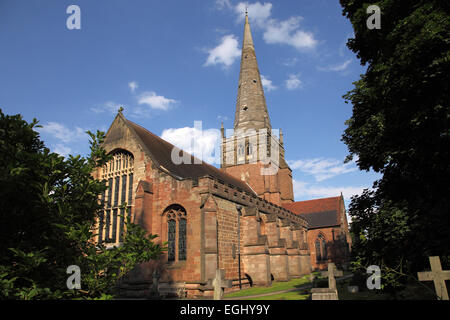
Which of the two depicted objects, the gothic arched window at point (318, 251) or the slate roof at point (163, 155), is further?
the gothic arched window at point (318, 251)

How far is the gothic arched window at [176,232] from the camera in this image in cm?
1952

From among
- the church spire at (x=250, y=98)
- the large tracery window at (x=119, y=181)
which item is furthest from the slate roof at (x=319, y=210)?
the large tracery window at (x=119, y=181)

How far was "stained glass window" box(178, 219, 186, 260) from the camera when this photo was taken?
19.4 meters

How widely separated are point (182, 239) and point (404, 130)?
14451mm

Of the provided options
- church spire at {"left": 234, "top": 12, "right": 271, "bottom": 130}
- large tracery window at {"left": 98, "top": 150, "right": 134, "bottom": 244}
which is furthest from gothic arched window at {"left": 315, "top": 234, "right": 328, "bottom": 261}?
large tracery window at {"left": 98, "top": 150, "right": 134, "bottom": 244}

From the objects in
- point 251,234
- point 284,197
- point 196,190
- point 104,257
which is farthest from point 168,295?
point 284,197

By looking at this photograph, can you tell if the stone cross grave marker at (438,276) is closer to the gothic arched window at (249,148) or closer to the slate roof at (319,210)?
the gothic arched window at (249,148)

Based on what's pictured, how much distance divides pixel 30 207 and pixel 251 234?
65.7 feet

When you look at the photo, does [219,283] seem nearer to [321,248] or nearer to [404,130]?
[404,130]

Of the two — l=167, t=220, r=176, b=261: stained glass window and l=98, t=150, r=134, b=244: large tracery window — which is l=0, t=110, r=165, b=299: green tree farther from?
l=98, t=150, r=134, b=244: large tracery window

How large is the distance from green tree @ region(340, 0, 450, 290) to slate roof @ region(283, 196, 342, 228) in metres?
32.6

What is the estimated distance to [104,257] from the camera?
5082mm

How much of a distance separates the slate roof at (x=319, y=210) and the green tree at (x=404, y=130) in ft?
107
